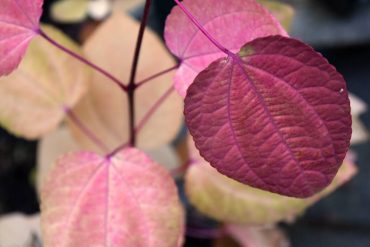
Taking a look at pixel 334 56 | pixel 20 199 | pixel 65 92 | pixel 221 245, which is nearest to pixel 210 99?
pixel 65 92

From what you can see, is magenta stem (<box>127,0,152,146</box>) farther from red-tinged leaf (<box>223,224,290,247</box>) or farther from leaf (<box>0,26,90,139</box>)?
red-tinged leaf (<box>223,224,290,247</box>)

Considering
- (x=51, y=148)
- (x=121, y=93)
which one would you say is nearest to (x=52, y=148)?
(x=51, y=148)

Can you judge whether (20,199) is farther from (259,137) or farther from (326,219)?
(259,137)

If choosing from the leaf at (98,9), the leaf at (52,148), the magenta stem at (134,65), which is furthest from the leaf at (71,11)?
the magenta stem at (134,65)

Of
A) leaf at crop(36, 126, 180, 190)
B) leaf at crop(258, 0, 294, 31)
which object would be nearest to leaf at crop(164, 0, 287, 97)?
leaf at crop(258, 0, 294, 31)

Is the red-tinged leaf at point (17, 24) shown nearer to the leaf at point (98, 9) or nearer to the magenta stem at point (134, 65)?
the magenta stem at point (134, 65)

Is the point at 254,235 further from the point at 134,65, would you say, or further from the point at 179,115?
the point at 134,65
